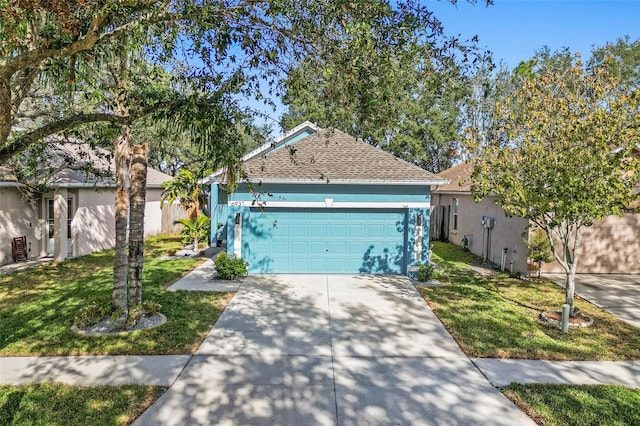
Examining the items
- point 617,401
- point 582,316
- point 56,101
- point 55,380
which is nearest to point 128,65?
point 56,101

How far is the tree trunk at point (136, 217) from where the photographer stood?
848 centimetres

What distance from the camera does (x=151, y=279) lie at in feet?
40.8

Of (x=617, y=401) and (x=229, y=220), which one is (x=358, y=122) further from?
(x=229, y=220)

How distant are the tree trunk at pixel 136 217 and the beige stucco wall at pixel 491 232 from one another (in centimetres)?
1015

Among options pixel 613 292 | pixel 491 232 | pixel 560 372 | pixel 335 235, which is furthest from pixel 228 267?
pixel 613 292

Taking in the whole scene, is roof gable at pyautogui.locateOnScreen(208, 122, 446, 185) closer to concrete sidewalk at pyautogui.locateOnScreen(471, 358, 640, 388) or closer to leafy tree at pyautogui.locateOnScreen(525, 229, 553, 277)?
leafy tree at pyautogui.locateOnScreen(525, 229, 553, 277)

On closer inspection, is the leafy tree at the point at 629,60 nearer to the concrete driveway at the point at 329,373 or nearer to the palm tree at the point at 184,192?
the palm tree at the point at 184,192

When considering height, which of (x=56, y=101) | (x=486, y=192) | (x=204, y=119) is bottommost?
Result: (x=486, y=192)

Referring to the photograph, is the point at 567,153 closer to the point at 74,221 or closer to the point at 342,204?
the point at 342,204

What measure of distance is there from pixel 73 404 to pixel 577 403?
6.54m

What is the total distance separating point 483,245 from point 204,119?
14.3 metres

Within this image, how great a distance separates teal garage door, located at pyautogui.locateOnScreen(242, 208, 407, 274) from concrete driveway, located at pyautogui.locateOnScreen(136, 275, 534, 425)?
3375mm

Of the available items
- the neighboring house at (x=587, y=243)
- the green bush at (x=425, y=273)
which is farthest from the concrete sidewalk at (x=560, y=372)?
the neighboring house at (x=587, y=243)

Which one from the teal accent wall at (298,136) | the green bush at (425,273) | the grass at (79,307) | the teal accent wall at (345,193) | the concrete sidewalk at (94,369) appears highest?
the teal accent wall at (298,136)
